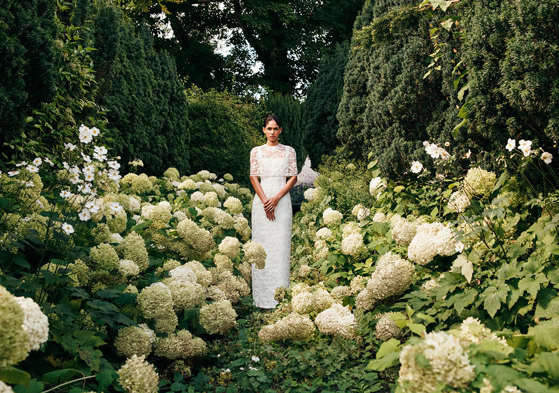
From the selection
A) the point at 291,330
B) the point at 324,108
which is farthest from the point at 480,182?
the point at 324,108

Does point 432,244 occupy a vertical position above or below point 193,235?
below

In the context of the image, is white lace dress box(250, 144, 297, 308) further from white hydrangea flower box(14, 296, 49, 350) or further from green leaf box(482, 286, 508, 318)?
white hydrangea flower box(14, 296, 49, 350)

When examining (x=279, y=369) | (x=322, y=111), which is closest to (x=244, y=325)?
(x=279, y=369)

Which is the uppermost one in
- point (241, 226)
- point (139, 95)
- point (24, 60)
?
point (139, 95)

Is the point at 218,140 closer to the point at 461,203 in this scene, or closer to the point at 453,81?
the point at 453,81

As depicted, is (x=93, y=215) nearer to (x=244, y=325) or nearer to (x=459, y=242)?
(x=244, y=325)

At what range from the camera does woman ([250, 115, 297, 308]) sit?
211 inches

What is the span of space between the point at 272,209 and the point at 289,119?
33.5ft

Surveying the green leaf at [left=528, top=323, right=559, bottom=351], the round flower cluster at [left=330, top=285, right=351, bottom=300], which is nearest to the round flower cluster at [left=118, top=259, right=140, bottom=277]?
the round flower cluster at [left=330, top=285, right=351, bottom=300]

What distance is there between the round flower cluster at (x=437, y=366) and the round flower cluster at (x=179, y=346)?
1.89 metres

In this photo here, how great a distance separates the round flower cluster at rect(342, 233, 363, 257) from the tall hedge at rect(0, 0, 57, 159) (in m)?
3.12

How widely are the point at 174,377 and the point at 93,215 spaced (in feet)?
4.18

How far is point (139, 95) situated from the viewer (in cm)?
722

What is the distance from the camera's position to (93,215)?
328 centimetres
